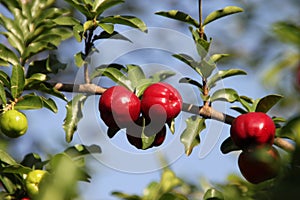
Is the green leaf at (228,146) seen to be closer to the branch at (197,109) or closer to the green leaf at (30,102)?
the branch at (197,109)

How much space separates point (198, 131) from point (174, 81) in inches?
11.4

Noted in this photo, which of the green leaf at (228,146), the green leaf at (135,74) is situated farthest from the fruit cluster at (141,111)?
the green leaf at (228,146)

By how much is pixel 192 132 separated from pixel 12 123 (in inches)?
26.1

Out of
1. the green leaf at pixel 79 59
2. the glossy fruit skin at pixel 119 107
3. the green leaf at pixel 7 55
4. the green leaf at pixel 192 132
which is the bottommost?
the green leaf at pixel 192 132

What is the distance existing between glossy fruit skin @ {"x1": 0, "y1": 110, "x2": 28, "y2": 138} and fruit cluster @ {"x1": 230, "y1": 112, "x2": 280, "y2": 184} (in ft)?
2.52

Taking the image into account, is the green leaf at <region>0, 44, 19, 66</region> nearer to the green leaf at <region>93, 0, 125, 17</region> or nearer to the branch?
the branch

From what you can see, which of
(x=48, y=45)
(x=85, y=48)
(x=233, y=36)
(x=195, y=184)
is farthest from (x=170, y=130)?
(x=233, y=36)

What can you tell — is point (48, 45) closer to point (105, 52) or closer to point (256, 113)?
point (105, 52)

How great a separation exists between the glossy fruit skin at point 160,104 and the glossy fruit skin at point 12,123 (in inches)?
17.8

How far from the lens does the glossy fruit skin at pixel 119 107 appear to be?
7.33 ft

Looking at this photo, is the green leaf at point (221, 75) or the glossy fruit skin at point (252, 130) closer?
the glossy fruit skin at point (252, 130)

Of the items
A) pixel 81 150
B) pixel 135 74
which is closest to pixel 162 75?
pixel 135 74

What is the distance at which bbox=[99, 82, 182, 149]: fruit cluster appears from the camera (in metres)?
2.24

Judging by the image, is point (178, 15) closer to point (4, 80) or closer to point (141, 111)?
point (141, 111)
